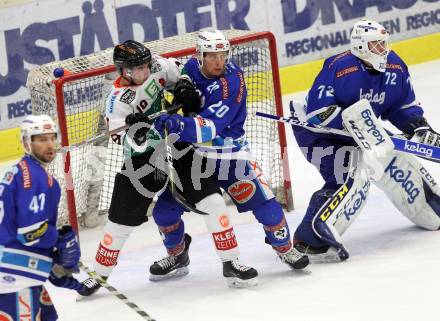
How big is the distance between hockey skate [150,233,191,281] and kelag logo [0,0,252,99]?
282 centimetres

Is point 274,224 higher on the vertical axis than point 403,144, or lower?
lower

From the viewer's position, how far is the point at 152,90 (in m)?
5.20

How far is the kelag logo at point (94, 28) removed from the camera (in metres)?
7.88

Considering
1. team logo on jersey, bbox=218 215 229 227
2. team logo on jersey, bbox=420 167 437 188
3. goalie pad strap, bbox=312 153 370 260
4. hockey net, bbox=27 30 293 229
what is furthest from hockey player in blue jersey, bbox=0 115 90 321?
team logo on jersey, bbox=420 167 437 188

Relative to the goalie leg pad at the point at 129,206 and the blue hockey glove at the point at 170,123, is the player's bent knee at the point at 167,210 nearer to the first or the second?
the goalie leg pad at the point at 129,206

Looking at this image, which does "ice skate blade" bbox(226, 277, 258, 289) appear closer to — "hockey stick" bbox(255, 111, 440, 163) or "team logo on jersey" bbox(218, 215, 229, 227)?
"team logo on jersey" bbox(218, 215, 229, 227)

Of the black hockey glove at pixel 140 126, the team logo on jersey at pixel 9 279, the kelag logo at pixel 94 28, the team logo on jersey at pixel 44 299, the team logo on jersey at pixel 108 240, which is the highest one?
the kelag logo at pixel 94 28

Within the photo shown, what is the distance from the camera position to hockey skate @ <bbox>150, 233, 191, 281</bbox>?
5.47m

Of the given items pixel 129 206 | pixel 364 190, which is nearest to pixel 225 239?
pixel 129 206

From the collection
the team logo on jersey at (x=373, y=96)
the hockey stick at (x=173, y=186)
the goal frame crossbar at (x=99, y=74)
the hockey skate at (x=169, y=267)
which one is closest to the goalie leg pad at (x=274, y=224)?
the hockey stick at (x=173, y=186)

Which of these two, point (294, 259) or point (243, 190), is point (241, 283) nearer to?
point (294, 259)

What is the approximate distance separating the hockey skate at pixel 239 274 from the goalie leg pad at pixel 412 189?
90cm

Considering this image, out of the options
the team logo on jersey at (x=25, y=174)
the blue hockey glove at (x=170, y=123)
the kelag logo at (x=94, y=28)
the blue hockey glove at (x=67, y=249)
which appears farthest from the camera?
the kelag logo at (x=94, y=28)

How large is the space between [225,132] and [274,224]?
0.46 metres
